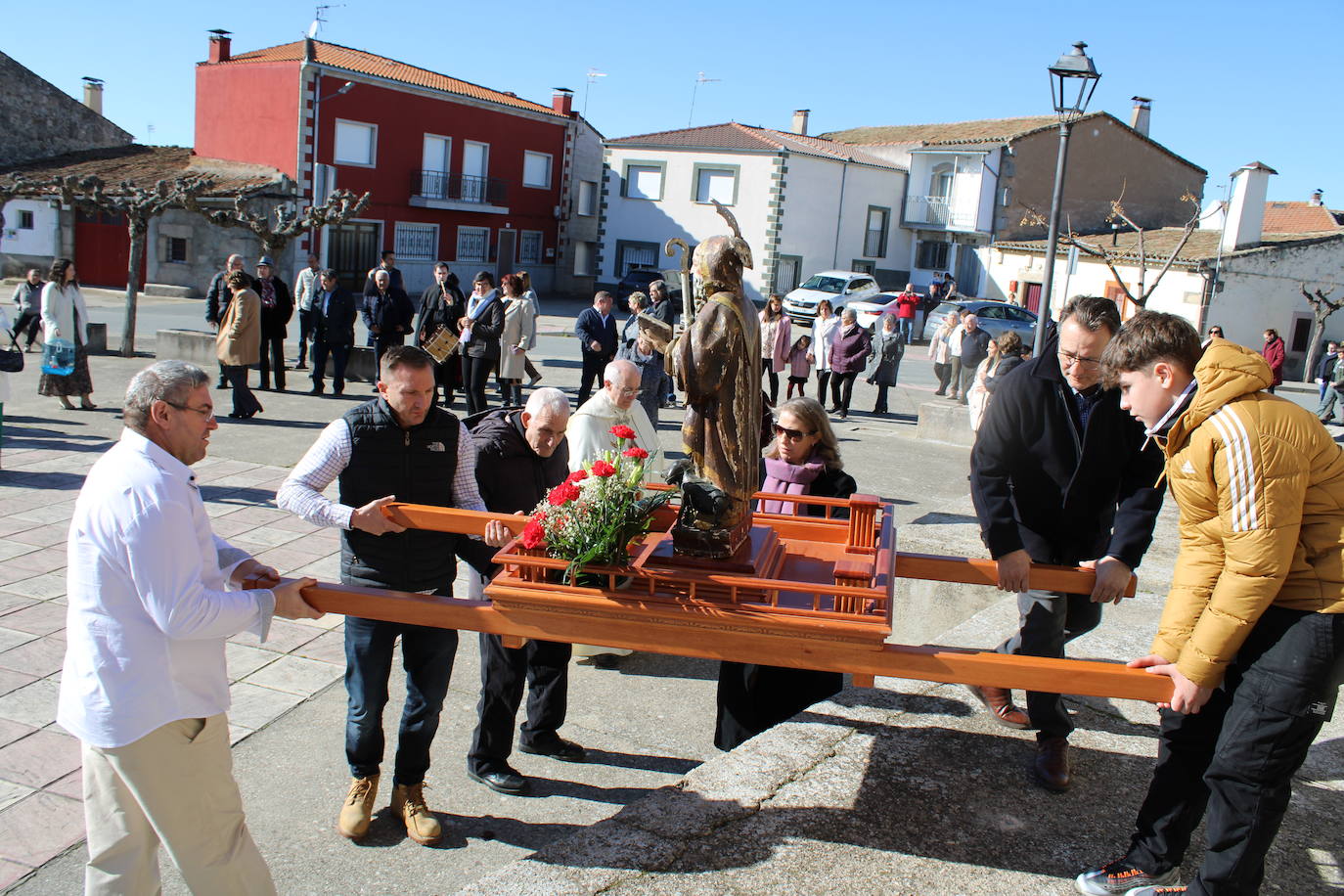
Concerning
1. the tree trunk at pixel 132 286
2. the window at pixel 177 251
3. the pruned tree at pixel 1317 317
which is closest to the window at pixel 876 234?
the pruned tree at pixel 1317 317

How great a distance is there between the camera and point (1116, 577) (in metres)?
3.59

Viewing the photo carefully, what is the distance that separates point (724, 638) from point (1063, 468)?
177 cm

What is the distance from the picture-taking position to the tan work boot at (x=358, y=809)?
3912 mm

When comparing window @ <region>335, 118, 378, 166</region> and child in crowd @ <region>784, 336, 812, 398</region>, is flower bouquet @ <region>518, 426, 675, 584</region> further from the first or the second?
window @ <region>335, 118, 378, 166</region>

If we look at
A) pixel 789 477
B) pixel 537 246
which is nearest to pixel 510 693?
pixel 789 477

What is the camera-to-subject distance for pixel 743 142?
37094 millimetres

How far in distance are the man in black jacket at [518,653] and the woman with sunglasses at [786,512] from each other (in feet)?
2.53

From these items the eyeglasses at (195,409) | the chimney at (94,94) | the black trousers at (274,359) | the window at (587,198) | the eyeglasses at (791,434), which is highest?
the chimney at (94,94)

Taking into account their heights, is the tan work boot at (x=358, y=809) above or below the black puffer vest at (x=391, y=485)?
below

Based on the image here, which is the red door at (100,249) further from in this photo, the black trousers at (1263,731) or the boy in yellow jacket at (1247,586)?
the black trousers at (1263,731)

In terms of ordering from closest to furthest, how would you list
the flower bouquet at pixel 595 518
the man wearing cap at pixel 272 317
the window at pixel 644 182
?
1. the flower bouquet at pixel 595 518
2. the man wearing cap at pixel 272 317
3. the window at pixel 644 182

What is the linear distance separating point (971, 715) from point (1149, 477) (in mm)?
1154

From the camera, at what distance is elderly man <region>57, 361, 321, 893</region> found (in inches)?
107

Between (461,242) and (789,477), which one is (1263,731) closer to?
(789,477)
